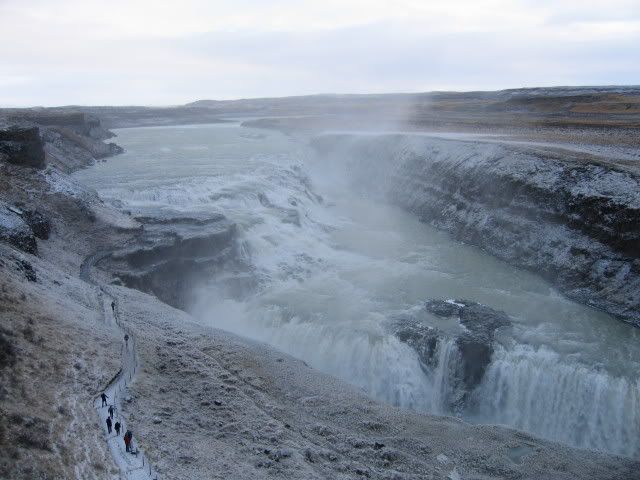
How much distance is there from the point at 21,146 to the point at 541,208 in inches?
1006

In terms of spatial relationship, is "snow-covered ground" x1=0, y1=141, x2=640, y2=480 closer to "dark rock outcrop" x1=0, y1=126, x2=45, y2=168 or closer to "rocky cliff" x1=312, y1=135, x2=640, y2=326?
"dark rock outcrop" x1=0, y1=126, x2=45, y2=168

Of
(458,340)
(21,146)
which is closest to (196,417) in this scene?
(458,340)

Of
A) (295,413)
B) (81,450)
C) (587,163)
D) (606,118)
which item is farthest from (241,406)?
(606,118)

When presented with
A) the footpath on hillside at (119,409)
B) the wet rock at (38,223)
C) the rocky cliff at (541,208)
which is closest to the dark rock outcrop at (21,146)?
the wet rock at (38,223)

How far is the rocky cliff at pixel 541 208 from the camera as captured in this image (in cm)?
2188

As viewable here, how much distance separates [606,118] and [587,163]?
2572 centimetres

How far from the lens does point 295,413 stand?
13.8 metres

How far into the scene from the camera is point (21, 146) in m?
25.0

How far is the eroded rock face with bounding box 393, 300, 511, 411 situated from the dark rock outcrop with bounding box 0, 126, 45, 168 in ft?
61.8

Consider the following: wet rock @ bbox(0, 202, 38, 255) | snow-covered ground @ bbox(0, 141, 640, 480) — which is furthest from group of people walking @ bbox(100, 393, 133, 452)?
wet rock @ bbox(0, 202, 38, 255)

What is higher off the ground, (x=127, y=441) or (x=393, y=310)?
(x=127, y=441)

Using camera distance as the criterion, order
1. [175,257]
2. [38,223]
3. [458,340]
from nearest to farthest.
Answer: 1. [458,340]
2. [38,223]
3. [175,257]

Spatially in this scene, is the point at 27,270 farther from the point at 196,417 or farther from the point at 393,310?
the point at 393,310

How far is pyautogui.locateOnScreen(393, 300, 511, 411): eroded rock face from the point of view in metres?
17.8
